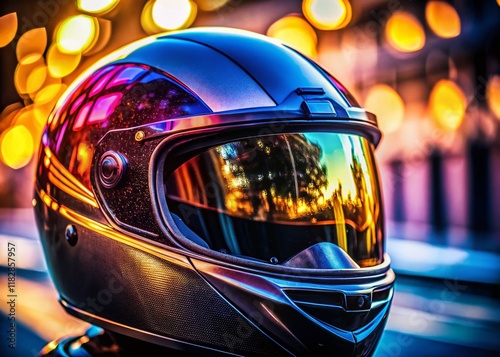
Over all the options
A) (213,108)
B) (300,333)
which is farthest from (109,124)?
(300,333)

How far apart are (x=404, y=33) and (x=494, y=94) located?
1912 millimetres

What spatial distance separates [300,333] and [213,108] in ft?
1.68

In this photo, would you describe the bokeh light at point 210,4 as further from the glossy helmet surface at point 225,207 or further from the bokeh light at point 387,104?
the glossy helmet surface at point 225,207

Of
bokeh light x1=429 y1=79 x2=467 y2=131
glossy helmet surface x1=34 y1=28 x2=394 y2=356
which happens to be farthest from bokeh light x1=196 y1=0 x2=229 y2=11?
glossy helmet surface x1=34 y1=28 x2=394 y2=356

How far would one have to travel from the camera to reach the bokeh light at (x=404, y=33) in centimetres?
780

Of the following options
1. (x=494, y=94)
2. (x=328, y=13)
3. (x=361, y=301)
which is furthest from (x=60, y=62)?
(x=361, y=301)

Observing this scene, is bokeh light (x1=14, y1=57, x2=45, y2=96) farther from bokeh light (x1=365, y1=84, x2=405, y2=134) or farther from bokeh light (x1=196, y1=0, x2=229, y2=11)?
bokeh light (x1=365, y1=84, x2=405, y2=134)

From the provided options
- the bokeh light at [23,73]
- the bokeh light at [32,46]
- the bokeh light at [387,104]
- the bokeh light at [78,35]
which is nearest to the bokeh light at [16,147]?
the bokeh light at [23,73]

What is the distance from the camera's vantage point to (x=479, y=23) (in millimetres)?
6695

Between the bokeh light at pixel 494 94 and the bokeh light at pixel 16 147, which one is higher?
the bokeh light at pixel 494 94

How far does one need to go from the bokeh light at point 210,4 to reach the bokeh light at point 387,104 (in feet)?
8.21

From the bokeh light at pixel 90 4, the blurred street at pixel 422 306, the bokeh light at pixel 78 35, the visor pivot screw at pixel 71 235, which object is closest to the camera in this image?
the visor pivot screw at pixel 71 235

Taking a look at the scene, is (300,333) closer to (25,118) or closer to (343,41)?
(343,41)

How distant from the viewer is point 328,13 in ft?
28.0
